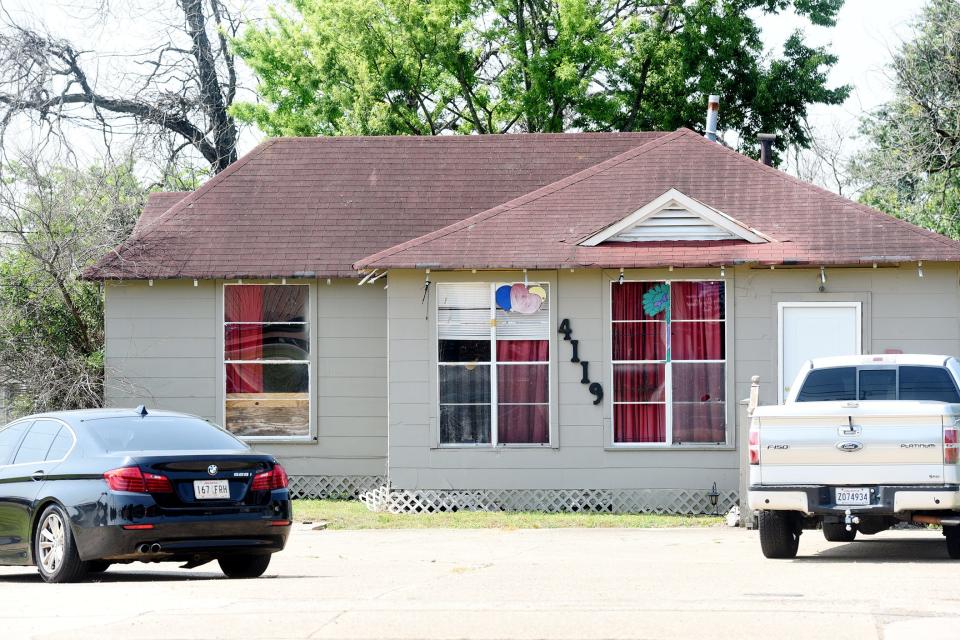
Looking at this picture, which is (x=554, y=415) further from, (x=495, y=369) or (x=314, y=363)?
(x=314, y=363)

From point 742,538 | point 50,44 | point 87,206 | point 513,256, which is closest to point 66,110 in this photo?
point 50,44

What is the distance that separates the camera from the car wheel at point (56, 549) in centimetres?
1110

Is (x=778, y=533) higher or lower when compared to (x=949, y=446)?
lower

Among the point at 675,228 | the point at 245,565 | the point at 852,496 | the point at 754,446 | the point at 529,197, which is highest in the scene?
the point at 529,197

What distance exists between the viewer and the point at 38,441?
12023mm

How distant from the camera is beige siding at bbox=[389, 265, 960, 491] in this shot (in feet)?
61.4

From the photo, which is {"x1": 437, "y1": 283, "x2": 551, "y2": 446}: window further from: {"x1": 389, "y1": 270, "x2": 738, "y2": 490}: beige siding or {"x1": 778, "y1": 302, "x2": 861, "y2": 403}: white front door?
{"x1": 778, "y1": 302, "x2": 861, "y2": 403}: white front door

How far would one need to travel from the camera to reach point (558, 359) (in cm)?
1902

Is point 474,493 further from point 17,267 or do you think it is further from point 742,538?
point 17,267

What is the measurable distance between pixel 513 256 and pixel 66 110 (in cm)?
1890

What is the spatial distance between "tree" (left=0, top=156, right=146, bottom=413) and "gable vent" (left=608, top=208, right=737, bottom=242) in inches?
→ 336

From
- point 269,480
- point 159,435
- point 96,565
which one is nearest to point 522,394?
point 269,480

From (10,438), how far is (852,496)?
7469 mm

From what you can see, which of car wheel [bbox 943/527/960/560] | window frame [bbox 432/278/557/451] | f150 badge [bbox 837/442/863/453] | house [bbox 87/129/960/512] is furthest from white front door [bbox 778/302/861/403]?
f150 badge [bbox 837/442/863/453]
